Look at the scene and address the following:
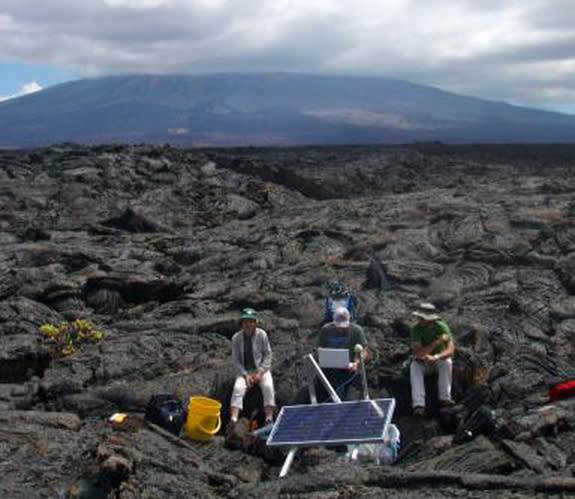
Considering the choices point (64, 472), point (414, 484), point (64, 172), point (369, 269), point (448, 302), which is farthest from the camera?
point (64, 172)

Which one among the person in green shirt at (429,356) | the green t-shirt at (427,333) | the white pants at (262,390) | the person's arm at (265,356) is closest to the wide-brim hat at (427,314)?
the person in green shirt at (429,356)

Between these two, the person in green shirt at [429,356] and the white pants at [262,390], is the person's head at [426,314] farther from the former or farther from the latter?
the white pants at [262,390]

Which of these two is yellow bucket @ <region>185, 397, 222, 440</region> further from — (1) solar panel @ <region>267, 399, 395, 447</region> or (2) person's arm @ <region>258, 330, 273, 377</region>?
(1) solar panel @ <region>267, 399, 395, 447</region>

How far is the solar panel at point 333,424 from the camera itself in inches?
416

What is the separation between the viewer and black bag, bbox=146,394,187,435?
12492 millimetres

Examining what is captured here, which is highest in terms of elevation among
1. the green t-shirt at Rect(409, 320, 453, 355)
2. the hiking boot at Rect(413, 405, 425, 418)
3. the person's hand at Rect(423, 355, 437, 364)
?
the green t-shirt at Rect(409, 320, 453, 355)

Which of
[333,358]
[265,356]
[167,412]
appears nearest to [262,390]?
[265,356]

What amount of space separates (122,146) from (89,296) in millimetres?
33470

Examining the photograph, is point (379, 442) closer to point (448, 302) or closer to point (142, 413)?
point (142, 413)

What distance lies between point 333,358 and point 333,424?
225cm

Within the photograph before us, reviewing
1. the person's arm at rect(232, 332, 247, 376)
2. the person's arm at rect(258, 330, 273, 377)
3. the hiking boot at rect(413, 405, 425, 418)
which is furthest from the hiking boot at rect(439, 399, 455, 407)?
the person's arm at rect(232, 332, 247, 376)

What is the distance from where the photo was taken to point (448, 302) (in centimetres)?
1833

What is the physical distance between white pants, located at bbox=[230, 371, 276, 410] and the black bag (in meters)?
0.82

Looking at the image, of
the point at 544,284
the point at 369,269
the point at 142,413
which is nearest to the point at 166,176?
the point at 369,269
